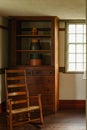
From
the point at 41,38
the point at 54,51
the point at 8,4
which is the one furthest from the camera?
the point at 41,38

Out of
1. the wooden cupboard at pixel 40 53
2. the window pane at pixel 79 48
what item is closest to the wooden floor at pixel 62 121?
the wooden cupboard at pixel 40 53

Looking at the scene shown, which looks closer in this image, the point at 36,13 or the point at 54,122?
the point at 54,122

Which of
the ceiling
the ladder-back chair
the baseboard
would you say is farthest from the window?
the ladder-back chair

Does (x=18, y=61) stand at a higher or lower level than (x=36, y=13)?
lower

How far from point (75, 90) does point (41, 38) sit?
1547 mm

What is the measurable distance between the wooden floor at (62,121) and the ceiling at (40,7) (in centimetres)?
219

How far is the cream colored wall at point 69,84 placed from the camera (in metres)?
6.22

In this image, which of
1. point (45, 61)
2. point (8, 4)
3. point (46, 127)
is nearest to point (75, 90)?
point (45, 61)

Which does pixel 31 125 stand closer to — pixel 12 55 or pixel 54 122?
pixel 54 122

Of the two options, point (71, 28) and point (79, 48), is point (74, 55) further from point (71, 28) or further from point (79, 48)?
point (71, 28)

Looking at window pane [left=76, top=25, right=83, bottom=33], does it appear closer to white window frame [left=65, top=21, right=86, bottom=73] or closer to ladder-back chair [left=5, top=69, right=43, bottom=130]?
white window frame [left=65, top=21, right=86, bottom=73]

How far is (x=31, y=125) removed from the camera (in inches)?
187

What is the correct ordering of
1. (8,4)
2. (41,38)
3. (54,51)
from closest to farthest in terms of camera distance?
(8,4) → (54,51) → (41,38)

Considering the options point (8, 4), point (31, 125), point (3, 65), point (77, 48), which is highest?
point (8, 4)
